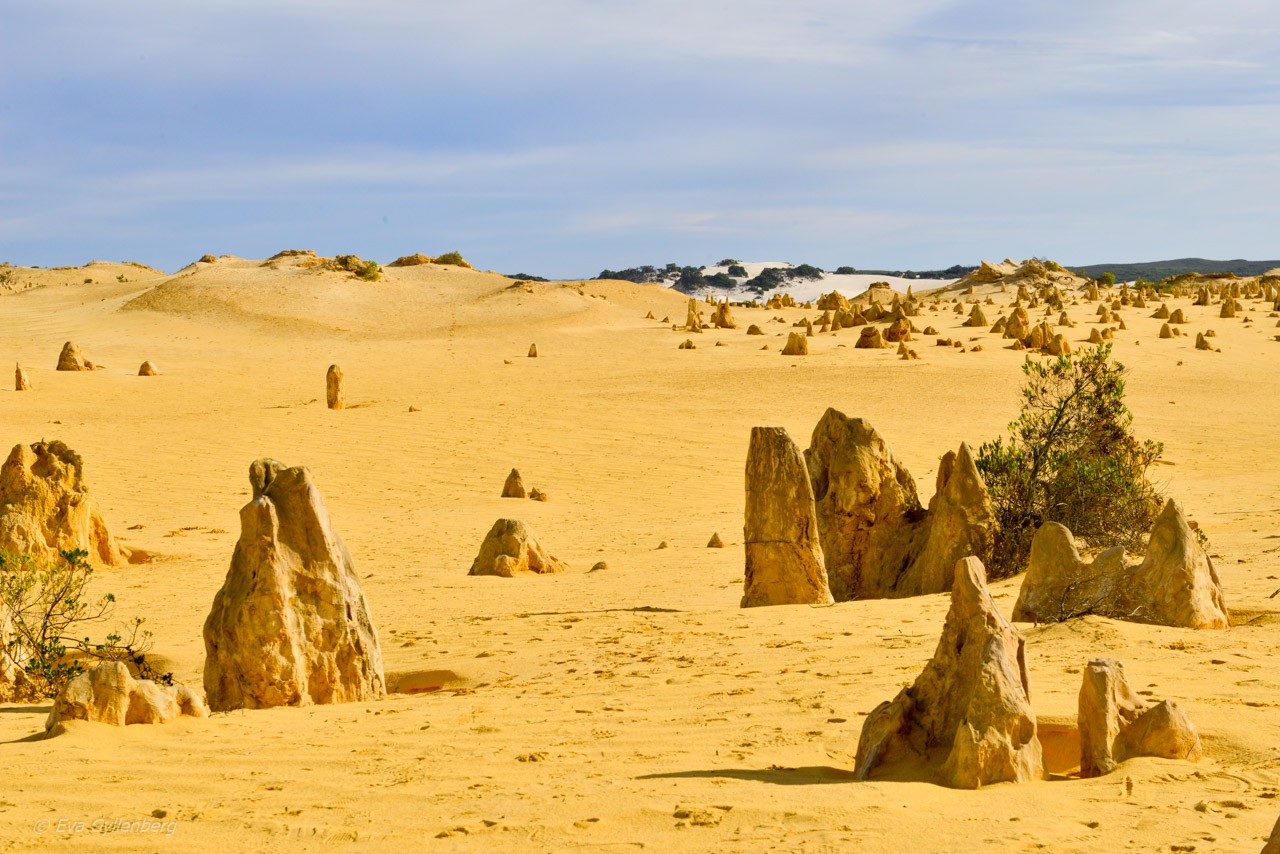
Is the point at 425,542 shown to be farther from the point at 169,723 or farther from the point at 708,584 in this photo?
the point at 169,723

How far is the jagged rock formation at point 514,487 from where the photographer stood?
18406 mm

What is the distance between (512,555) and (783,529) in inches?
143

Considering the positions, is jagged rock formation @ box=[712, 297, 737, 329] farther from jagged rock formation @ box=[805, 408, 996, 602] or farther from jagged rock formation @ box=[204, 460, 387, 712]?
jagged rock formation @ box=[204, 460, 387, 712]

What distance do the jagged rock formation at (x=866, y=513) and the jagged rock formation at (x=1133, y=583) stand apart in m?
2.07

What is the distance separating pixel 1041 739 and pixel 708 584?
6.23m

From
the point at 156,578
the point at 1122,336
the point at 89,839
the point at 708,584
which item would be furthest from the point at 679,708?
the point at 1122,336

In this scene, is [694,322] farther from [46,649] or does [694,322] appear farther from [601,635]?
[46,649]

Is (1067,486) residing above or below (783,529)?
above

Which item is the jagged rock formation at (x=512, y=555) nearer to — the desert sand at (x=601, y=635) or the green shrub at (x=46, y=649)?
the desert sand at (x=601, y=635)

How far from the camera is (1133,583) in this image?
8.24m

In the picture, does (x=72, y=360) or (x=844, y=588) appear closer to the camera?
(x=844, y=588)

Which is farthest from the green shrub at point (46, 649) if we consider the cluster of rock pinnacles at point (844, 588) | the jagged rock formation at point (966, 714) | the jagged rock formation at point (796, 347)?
the jagged rock formation at point (796, 347)

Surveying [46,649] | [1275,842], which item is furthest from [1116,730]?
[46,649]

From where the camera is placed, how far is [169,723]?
6.32m
